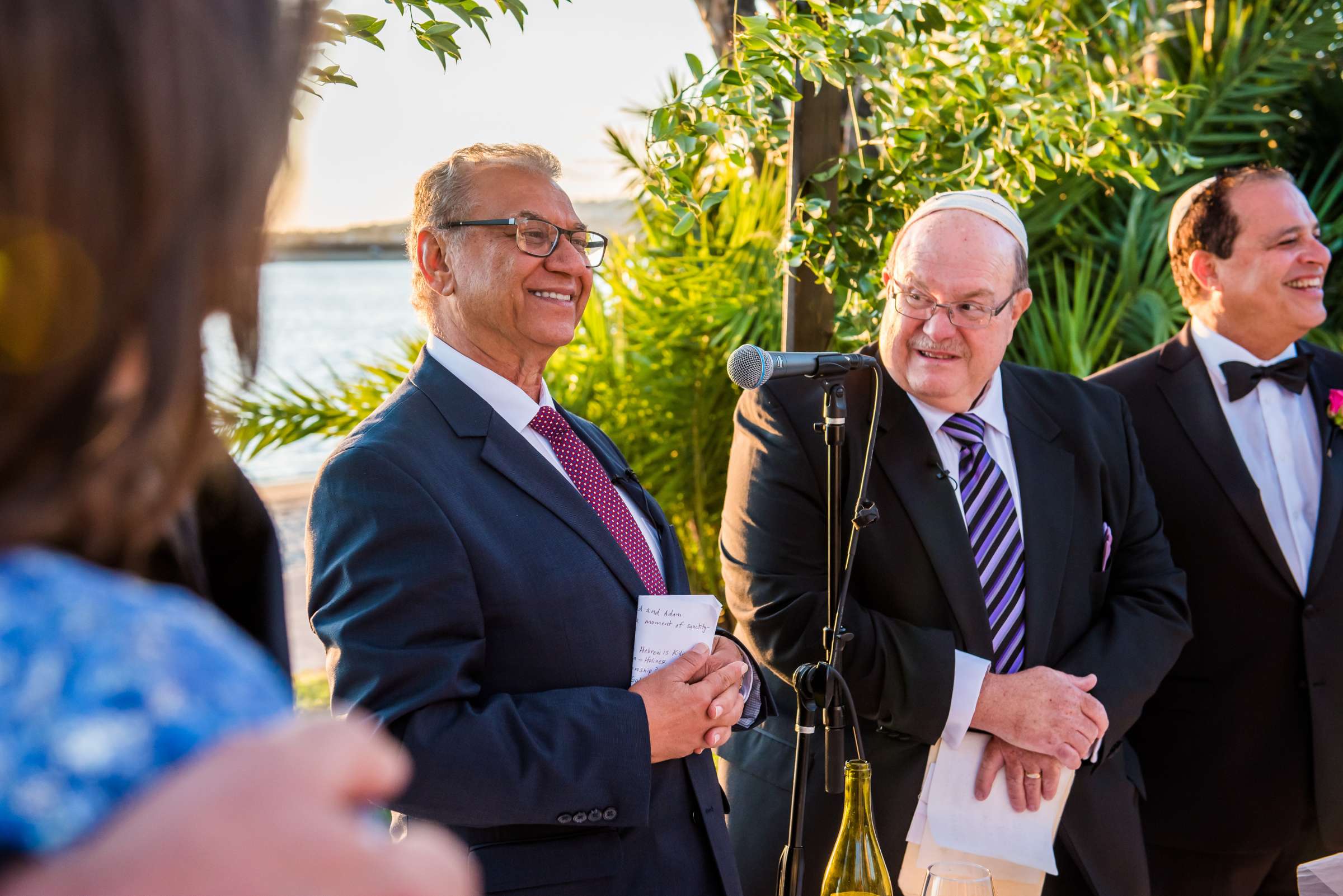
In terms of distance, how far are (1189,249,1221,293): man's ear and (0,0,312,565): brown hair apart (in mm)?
3194

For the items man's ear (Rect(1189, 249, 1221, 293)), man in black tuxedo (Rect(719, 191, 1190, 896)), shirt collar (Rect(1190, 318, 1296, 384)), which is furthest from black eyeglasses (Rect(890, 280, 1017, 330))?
man's ear (Rect(1189, 249, 1221, 293))

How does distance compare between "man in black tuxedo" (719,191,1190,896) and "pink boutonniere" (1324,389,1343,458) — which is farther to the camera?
"pink boutonniere" (1324,389,1343,458)

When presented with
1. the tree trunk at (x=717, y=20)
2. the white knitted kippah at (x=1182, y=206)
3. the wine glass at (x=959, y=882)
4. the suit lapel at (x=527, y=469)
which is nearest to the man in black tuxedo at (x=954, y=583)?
the suit lapel at (x=527, y=469)

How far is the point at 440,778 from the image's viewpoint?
1.76 m

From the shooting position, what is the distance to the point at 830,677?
1910mm

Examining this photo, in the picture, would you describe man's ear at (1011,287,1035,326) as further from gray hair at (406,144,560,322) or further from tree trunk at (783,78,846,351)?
gray hair at (406,144,560,322)

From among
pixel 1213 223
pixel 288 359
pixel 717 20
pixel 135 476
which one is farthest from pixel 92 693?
pixel 288 359

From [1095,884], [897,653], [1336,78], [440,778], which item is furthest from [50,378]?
[1336,78]

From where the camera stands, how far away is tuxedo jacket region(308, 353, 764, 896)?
1786mm

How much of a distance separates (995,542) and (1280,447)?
3.77ft

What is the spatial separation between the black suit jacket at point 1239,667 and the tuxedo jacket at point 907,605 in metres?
0.45

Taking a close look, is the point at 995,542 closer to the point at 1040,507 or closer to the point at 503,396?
the point at 1040,507

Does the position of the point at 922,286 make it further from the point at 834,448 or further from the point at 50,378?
the point at 50,378

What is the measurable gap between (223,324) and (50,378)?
115 mm
